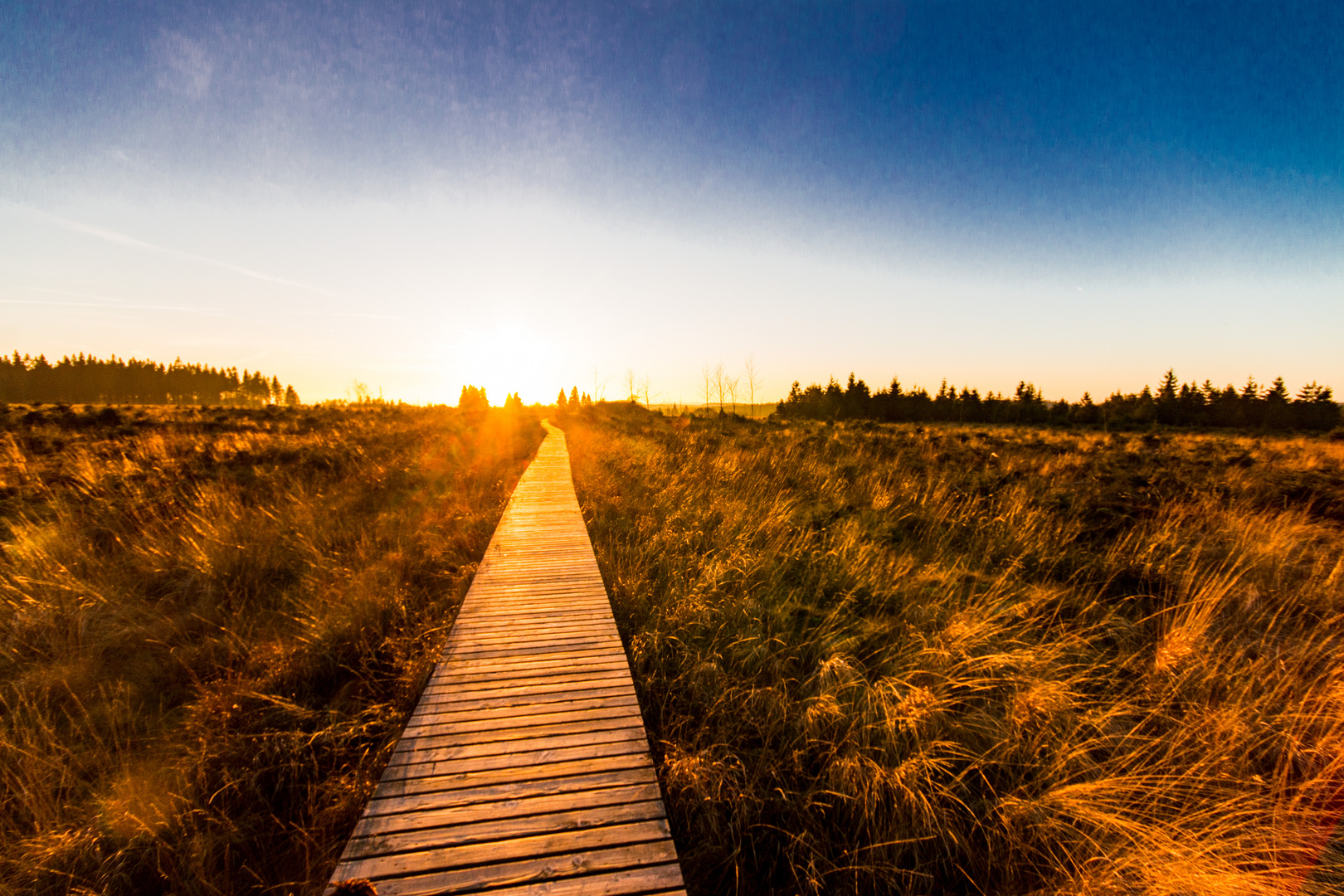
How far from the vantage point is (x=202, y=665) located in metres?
4.25

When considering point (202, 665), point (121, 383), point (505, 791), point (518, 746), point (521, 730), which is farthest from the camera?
point (121, 383)

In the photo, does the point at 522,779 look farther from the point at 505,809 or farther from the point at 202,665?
the point at 202,665

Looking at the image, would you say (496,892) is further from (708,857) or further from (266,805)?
(266,805)

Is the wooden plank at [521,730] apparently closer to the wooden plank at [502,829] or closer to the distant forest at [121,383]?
the wooden plank at [502,829]

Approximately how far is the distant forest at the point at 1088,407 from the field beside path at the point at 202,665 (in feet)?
150

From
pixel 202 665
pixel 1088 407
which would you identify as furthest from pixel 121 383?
pixel 1088 407

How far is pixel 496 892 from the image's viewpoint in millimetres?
2162

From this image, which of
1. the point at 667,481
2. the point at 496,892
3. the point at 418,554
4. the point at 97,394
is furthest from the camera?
the point at 97,394

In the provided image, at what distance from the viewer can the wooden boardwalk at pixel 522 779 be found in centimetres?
225

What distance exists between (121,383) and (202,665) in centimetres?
13303

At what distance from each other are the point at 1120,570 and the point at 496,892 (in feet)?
24.4

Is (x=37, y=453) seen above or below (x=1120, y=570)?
above

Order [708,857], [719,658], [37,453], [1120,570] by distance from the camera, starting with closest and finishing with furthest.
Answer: [708,857]
[719,658]
[1120,570]
[37,453]

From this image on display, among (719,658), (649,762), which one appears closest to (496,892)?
(649,762)
